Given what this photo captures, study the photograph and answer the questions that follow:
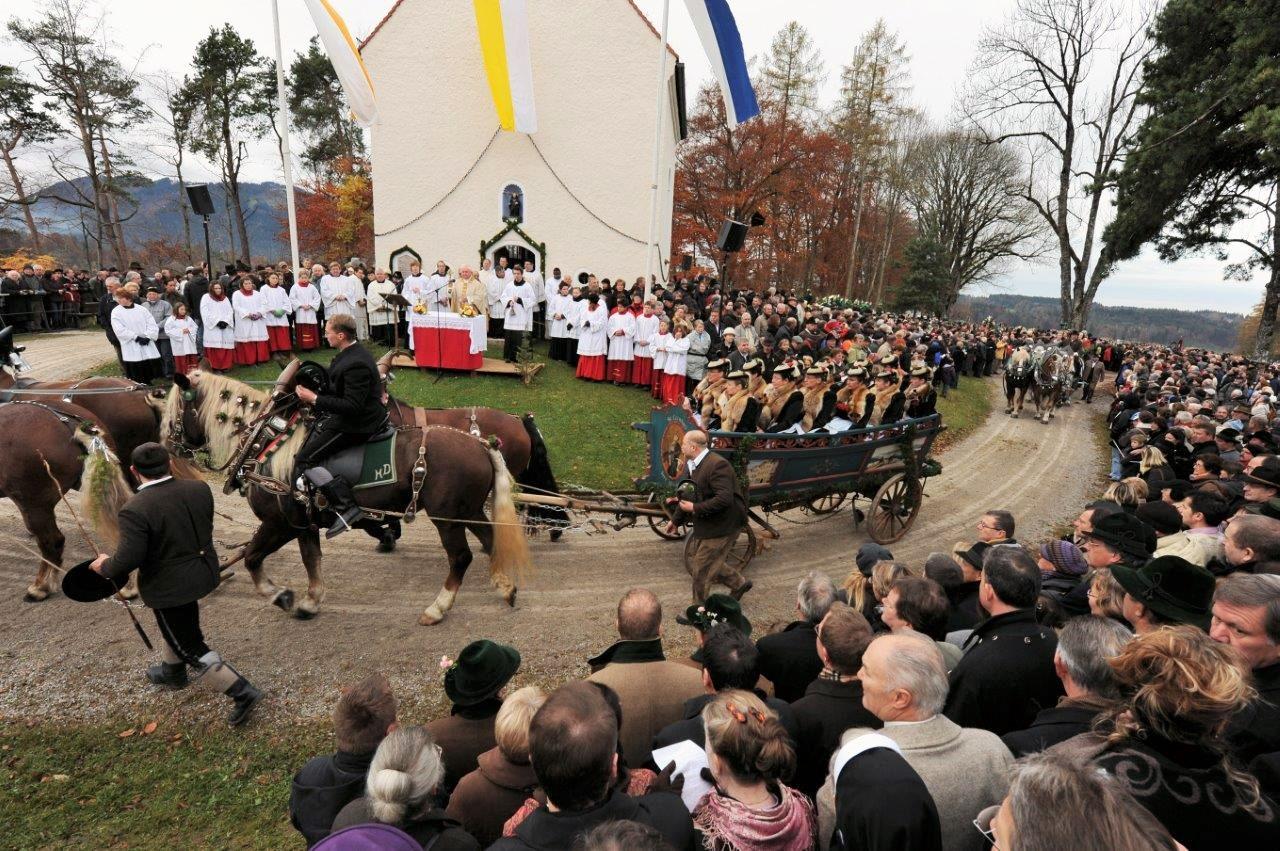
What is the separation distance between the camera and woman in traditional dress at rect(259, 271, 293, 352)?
14078 mm

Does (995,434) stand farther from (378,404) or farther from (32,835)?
(32,835)

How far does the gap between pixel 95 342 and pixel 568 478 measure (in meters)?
15.4

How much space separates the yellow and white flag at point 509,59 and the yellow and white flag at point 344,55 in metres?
3.82

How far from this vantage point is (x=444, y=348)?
45.5ft

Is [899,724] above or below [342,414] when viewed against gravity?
below

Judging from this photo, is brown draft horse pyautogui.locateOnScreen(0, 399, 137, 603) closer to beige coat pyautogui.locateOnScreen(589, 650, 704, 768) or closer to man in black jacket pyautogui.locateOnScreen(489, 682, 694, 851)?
beige coat pyautogui.locateOnScreen(589, 650, 704, 768)

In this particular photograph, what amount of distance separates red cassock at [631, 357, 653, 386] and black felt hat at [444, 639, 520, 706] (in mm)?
12476

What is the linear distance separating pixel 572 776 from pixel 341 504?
469 centimetres

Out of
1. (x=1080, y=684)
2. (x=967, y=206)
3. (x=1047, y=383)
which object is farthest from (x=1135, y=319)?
(x=1080, y=684)

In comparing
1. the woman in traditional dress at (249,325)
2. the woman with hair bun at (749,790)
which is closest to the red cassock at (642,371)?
the woman in traditional dress at (249,325)

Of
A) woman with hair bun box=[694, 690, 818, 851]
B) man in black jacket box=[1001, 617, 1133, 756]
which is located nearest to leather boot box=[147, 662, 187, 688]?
woman with hair bun box=[694, 690, 818, 851]

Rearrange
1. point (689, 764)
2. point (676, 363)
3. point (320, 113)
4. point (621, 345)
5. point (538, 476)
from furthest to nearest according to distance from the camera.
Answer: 1. point (320, 113)
2. point (621, 345)
3. point (676, 363)
4. point (538, 476)
5. point (689, 764)

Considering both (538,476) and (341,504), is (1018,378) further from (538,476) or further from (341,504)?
(341,504)

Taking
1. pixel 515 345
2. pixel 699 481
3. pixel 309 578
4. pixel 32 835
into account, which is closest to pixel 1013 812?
pixel 699 481
